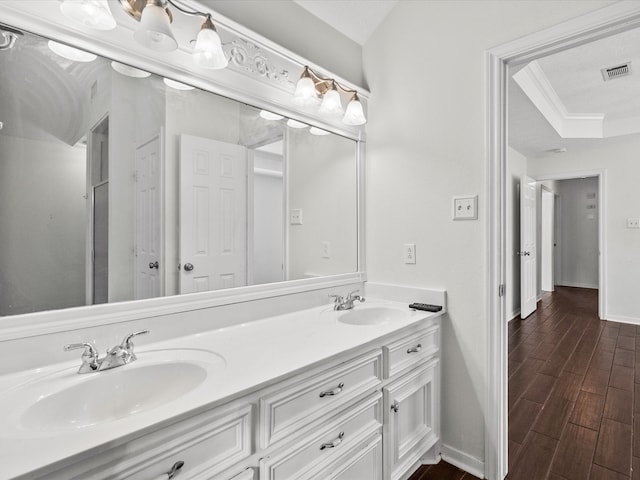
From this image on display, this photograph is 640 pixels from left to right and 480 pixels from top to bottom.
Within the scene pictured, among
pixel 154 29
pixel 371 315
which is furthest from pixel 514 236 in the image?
pixel 154 29

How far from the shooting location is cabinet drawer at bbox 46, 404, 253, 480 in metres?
0.68

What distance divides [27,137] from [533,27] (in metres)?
2.01

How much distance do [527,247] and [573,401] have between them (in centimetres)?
253

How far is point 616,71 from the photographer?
2789 millimetres

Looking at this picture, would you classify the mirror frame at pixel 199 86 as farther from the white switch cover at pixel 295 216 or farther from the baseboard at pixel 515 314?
A: the baseboard at pixel 515 314

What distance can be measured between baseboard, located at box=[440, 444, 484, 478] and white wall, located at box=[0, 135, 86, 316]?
5.98 feet

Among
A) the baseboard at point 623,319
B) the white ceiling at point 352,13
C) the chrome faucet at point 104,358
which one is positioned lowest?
the baseboard at point 623,319

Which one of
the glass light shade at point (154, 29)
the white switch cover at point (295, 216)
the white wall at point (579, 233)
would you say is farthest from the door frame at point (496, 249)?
the white wall at point (579, 233)

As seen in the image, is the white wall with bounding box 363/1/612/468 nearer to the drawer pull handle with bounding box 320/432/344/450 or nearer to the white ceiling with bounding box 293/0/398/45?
the white ceiling with bounding box 293/0/398/45

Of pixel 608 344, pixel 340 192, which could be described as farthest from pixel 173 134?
pixel 608 344

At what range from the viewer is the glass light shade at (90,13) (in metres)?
0.99

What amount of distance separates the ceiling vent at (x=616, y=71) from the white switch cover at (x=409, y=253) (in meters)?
2.53

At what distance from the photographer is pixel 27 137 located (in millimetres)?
1018

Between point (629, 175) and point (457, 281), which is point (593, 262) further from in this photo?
point (457, 281)
